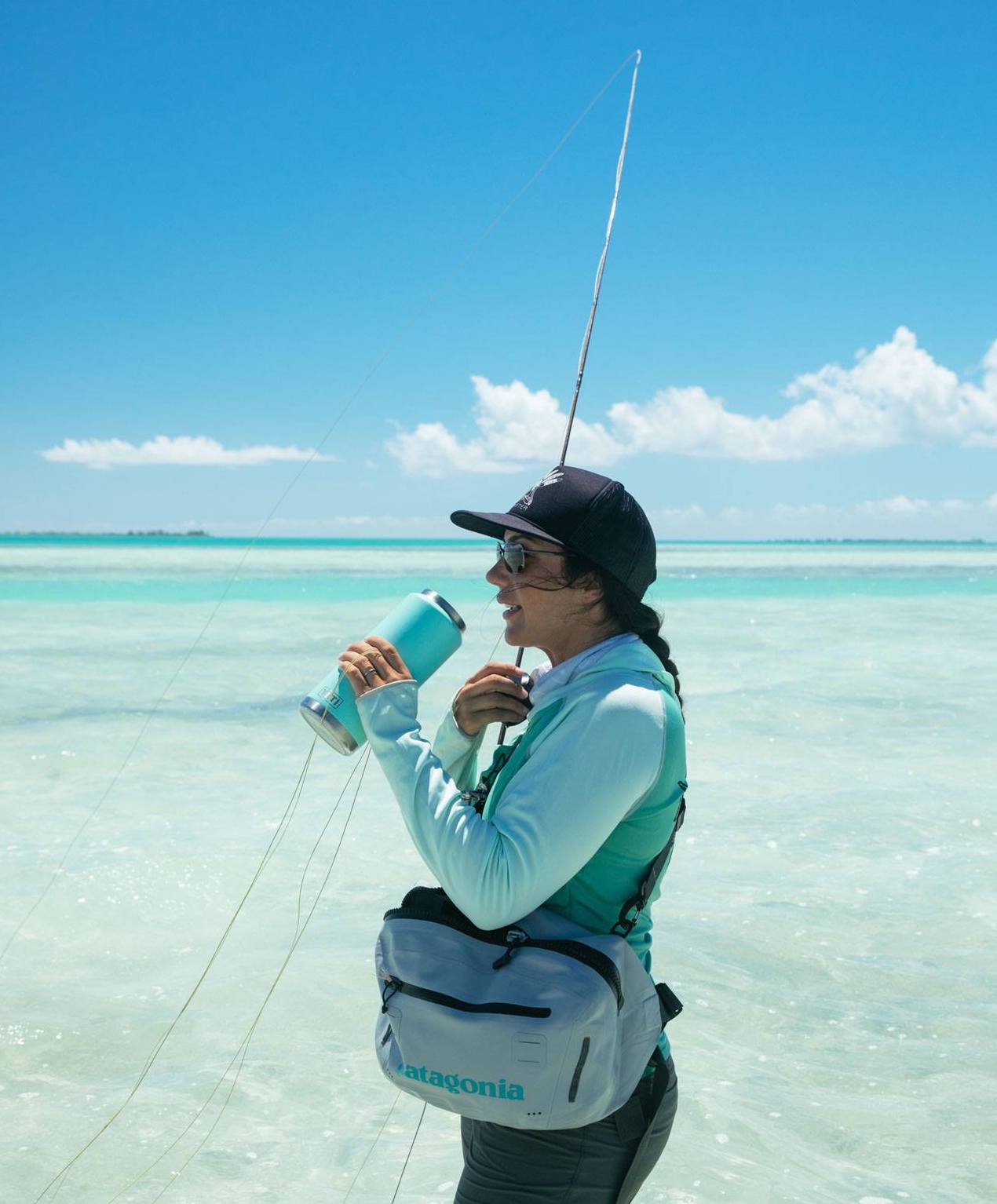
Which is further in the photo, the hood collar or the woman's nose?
the woman's nose

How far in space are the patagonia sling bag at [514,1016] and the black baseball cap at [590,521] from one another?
22.6 inches

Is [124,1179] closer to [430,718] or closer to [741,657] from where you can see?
[430,718]

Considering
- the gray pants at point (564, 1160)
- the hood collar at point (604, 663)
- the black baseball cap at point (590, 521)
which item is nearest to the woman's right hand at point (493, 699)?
the hood collar at point (604, 663)

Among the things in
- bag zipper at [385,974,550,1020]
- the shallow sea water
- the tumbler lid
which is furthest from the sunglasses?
the shallow sea water

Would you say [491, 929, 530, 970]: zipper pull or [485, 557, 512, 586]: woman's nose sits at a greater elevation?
[485, 557, 512, 586]: woman's nose

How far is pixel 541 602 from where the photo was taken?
191 cm

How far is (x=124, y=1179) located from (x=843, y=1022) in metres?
2.68

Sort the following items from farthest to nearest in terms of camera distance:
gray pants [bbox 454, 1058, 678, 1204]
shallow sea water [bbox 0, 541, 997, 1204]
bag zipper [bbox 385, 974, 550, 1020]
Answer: shallow sea water [bbox 0, 541, 997, 1204] < gray pants [bbox 454, 1058, 678, 1204] < bag zipper [bbox 385, 974, 550, 1020]

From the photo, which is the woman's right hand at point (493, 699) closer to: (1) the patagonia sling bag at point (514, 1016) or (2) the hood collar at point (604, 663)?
(2) the hood collar at point (604, 663)

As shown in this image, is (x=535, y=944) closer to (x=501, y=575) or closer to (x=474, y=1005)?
(x=474, y=1005)

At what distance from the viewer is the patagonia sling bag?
161cm

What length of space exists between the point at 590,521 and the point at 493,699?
0.43m

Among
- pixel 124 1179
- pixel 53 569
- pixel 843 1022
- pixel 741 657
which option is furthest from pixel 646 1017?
pixel 53 569

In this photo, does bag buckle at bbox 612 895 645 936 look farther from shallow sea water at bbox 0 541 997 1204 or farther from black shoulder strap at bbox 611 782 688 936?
shallow sea water at bbox 0 541 997 1204
